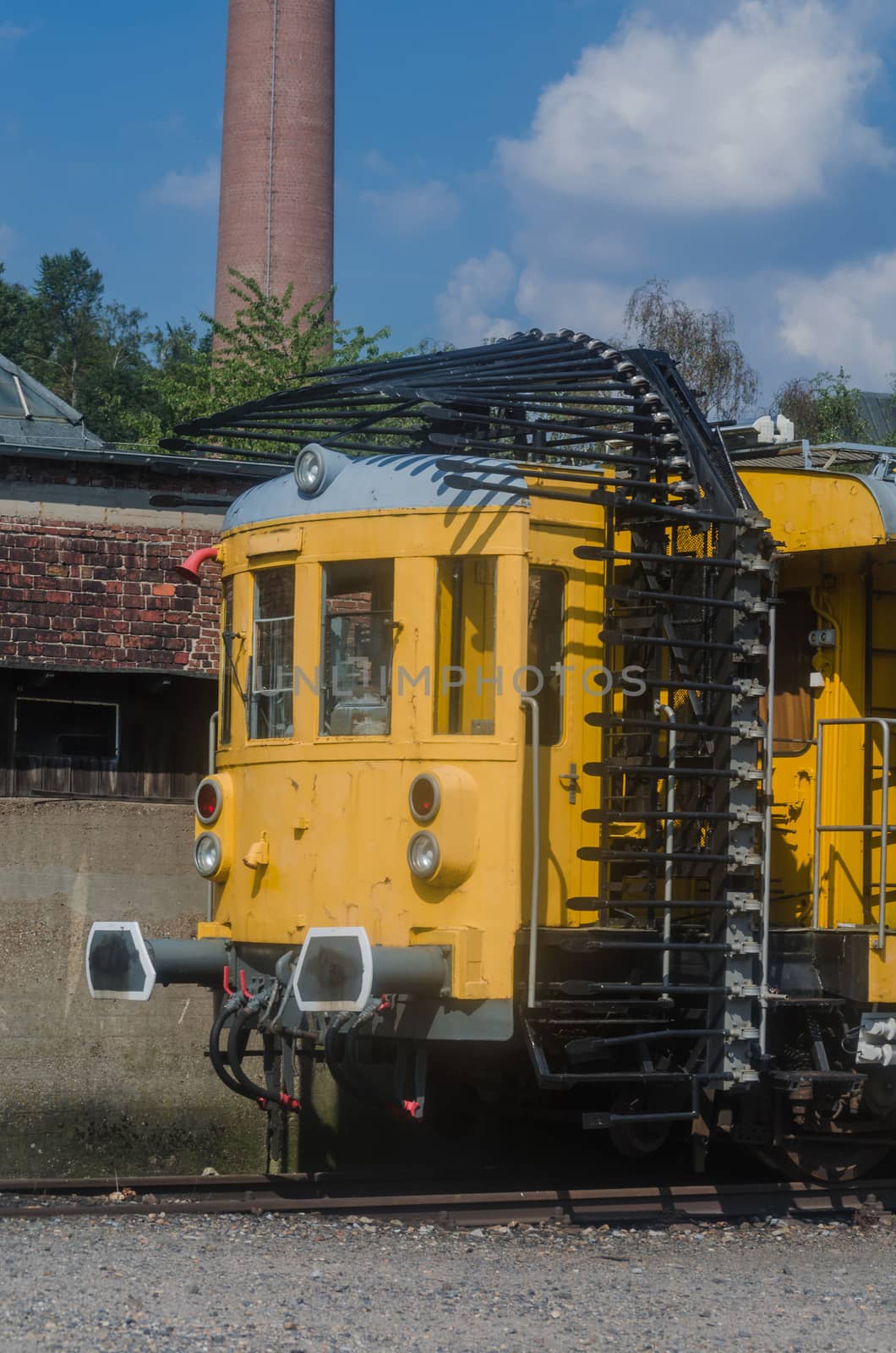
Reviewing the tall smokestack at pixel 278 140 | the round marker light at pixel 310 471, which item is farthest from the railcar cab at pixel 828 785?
the tall smokestack at pixel 278 140

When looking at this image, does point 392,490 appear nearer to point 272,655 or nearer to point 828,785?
point 272,655

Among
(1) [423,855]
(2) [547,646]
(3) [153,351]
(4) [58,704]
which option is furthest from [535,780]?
(3) [153,351]

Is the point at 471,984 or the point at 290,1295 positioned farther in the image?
the point at 471,984

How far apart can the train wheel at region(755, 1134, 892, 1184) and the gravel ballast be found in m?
0.55

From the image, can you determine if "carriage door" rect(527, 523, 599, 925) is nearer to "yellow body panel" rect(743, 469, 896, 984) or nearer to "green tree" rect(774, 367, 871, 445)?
"yellow body panel" rect(743, 469, 896, 984)

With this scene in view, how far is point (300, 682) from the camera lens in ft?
26.7

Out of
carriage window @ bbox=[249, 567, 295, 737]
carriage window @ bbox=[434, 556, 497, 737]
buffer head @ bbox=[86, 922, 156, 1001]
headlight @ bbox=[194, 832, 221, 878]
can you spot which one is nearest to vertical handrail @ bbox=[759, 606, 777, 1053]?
carriage window @ bbox=[434, 556, 497, 737]

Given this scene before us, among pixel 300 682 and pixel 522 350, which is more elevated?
pixel 522 350

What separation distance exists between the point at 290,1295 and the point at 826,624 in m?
4.58

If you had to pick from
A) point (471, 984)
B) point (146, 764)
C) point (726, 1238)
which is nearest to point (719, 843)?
point (471, 984)

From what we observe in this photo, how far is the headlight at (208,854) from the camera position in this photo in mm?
8484

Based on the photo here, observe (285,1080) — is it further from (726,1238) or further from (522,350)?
(522,350)

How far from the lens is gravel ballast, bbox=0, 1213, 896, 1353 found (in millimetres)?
5884

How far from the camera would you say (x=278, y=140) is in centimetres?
4197
